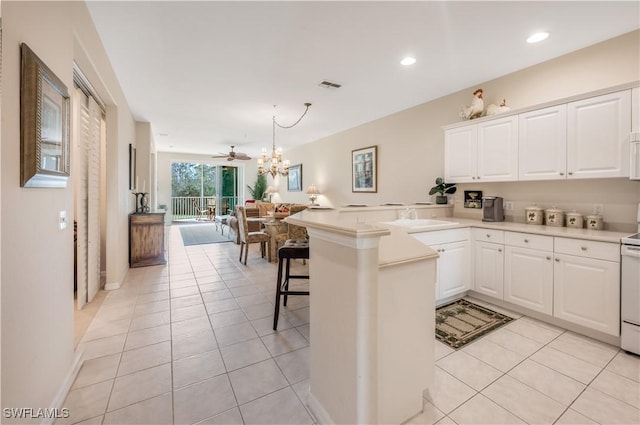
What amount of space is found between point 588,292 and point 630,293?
0.81 feet

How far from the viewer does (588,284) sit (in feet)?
7.41

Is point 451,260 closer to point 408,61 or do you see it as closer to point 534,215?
point 534,215

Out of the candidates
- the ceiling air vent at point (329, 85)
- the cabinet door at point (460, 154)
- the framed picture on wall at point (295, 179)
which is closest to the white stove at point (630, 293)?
the cabinet door at point (460, 154)

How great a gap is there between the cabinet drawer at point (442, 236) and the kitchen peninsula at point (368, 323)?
1231mm

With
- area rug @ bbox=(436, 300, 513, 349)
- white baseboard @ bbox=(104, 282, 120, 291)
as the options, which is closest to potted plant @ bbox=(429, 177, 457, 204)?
area rug @ bbox=(436, 300, 513, 349)

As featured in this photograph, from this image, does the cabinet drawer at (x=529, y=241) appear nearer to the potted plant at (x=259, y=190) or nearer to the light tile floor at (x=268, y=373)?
the light tile floor at (x=268, y=373)

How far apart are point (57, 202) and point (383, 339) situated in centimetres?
195

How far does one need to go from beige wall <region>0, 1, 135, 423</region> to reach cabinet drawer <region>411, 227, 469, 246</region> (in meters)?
2.64

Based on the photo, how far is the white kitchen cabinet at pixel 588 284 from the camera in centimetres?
214

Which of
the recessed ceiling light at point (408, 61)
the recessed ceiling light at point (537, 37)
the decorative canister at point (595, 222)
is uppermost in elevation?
the recessed ceiling light at point (408, 61)

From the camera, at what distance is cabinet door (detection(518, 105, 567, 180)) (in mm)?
2621

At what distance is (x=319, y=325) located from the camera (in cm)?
147

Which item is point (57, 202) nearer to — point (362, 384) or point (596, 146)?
point (362, 384)

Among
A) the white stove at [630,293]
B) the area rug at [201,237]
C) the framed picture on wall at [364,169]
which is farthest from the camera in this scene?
the area rug at [201,237]
